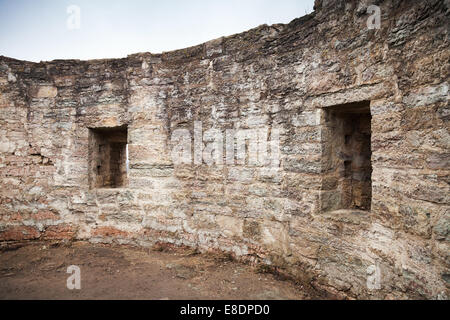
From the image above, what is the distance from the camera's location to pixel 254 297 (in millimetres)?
2840

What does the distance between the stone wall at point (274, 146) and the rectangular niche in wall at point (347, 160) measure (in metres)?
0.05

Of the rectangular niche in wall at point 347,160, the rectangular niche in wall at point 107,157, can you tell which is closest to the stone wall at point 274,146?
the rectangular niche in wall at point 347,160

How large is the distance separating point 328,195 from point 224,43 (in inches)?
101

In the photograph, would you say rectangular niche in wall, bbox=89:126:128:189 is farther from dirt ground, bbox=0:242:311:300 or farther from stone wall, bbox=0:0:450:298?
dirt ground, bbox=0:242:311:300

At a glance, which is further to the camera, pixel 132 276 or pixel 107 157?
pixel 107 157

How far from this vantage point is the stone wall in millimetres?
2053

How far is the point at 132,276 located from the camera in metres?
3.42

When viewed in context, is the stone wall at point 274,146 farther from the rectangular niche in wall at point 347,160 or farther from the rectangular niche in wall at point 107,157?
the rectangular niche in wall at point 107,157

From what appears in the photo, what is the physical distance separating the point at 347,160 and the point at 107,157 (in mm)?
4239

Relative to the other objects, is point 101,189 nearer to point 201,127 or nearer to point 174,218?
point 174,218

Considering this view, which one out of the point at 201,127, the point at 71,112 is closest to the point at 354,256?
the point at 201,127

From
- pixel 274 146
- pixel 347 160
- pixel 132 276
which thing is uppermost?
pixel 274 146

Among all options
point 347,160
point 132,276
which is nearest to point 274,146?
point 347,160

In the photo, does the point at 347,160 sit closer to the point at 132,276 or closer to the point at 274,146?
the point at 274,146
